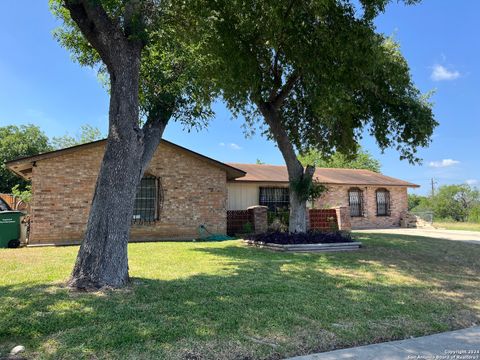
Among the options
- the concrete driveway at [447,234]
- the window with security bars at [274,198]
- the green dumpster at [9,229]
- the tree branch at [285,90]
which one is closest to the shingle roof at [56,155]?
the green dumpster at [9,229]

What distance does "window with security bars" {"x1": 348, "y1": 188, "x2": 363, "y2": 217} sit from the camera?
82.8ft

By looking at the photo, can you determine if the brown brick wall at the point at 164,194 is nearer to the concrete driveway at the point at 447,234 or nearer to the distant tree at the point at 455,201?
the concrete driveway at the point at 447,234

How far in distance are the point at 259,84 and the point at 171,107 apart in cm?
588

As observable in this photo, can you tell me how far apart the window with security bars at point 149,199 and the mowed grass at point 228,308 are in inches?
242

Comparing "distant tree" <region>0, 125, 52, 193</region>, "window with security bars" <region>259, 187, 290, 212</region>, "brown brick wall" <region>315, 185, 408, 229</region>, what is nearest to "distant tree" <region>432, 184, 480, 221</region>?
"brown brick wall" <region>315, 185, 408, 229</region>

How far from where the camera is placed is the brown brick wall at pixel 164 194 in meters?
13.7

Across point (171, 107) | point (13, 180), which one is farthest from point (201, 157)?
point (13, 180)

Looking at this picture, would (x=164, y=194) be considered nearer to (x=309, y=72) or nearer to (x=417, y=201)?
(x=309, y=72)

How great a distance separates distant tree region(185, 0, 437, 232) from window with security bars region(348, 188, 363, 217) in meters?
10.2

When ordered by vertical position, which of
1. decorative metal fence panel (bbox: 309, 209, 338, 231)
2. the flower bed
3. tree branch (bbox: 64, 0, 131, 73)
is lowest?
the flower bed

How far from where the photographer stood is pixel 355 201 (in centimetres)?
2547

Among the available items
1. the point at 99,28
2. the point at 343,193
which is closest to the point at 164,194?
the point at 99,28

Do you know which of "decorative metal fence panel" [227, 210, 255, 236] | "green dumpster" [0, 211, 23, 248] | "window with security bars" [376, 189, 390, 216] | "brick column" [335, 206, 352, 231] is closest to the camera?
"green dumpster" [0, 211, 23, 248]

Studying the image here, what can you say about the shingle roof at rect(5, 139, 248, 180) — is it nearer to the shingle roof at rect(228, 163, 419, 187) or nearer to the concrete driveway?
the shingle roof at rect(228, 163, 419, 187)
